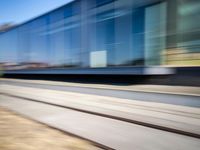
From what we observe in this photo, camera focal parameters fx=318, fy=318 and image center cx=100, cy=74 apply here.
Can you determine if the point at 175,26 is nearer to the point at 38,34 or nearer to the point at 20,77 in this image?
the point at 38,34

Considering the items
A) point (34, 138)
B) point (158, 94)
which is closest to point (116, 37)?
point (158, 94)

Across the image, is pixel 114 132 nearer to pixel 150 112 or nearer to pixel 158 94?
pixel 150 112

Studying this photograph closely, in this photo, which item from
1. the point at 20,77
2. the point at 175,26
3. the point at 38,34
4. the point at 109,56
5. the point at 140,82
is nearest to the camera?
the point at 175,26

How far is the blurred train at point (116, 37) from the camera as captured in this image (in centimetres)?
1265

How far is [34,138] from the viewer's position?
5.21 m

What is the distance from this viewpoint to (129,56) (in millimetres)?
14789

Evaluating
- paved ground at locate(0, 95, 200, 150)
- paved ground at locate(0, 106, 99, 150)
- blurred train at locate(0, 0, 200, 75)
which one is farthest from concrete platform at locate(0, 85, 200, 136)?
blurred train at locate(0, 0, 200, 75)

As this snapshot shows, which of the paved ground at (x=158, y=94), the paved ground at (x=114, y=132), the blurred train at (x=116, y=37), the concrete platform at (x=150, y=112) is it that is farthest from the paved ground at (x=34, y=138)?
the blurred train at (x=116, y=37)

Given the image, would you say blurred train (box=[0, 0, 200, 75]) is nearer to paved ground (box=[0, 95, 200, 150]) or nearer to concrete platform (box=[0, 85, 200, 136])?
concrete platform (box=[0, 85, 200, 136])

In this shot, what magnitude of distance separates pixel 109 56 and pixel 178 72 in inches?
197

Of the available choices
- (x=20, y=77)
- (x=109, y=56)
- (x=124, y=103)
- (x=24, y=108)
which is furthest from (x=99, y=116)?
(x=20, y=77)

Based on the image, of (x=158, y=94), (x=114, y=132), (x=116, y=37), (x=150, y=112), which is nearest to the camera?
(x=114, y=132)

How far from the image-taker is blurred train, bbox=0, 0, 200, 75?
41.5 feet

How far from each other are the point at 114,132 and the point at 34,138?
1.45 meters
